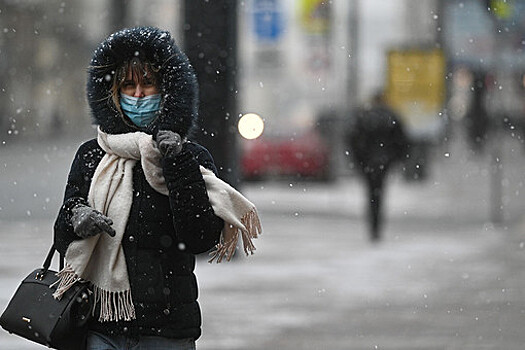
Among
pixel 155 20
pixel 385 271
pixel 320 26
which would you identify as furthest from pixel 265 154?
pixel 385 271

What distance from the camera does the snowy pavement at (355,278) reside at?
9.11 metres

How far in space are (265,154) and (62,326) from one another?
25.0 metres

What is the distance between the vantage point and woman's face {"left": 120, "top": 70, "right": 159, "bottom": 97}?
15.0 feet

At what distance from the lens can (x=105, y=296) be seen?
14.7ft

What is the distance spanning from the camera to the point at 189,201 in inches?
171

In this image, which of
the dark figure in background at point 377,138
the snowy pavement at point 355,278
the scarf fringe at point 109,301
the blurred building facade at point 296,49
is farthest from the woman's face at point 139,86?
the dark figure in background at point 377,138

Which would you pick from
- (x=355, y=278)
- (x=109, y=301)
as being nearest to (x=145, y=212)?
(x=109, y=301)

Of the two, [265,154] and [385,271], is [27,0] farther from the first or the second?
[385,271]

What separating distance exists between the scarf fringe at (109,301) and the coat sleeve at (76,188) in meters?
0.10

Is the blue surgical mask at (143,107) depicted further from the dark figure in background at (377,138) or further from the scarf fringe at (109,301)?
the dark figure in background at (377,138)

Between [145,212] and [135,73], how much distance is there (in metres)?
0.48

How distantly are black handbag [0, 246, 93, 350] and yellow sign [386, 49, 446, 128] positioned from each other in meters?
20.1

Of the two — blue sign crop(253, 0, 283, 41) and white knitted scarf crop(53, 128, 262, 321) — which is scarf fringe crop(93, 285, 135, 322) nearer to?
white knitted scarf crop(53, 128, 262, 321)

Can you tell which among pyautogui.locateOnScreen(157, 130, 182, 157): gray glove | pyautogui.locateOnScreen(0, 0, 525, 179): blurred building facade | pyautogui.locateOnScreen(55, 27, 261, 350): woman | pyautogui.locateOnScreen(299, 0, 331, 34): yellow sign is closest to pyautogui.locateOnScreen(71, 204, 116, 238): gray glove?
pyautogui.locateOnScreen(55, 27, 261, 350): woman
